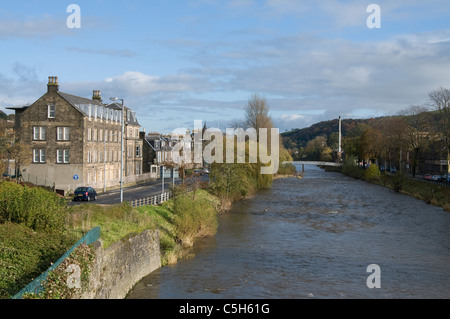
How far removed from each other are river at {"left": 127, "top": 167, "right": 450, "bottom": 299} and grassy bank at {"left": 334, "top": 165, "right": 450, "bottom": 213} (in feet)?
29.0

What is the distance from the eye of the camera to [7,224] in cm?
1733

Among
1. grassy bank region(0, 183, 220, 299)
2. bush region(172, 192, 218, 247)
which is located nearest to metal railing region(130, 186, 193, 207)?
grassy bank region(0, 183, 220, 299)

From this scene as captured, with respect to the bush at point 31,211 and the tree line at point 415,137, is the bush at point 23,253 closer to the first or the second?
the bush at point 31,211

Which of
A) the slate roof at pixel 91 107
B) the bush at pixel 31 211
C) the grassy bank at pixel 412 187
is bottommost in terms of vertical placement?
the grassy bank at pixel 412 187

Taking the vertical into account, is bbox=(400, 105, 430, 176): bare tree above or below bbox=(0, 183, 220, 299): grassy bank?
above

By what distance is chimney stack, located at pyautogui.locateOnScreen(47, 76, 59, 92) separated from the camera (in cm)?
5178

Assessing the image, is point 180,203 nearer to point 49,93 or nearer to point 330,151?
point 49,93

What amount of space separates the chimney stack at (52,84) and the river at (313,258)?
80.6 ft

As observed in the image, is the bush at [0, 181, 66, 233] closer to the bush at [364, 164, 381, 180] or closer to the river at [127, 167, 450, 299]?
the river at [127, 167, 450, 299]

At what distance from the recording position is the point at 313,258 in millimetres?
27984

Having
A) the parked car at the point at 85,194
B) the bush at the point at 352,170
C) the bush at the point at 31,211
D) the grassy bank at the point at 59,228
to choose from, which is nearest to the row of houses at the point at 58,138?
the parked car at the point at 85,194

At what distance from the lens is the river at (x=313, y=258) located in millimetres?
21744

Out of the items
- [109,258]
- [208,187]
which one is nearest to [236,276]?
[109,258]

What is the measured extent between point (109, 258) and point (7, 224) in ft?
13.3
